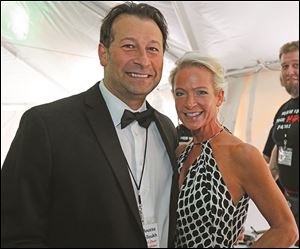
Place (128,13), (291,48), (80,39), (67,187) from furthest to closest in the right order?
(80,39) → (291,48) → (128,13) → (67,187)

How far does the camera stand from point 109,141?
1.99 feet

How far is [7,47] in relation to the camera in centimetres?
237

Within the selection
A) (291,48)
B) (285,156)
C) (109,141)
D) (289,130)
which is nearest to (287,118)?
(289,130)

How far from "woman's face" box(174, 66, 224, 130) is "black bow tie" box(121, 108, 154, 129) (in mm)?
52

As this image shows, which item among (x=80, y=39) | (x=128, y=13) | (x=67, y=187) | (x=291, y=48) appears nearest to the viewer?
(x=67, y=187)

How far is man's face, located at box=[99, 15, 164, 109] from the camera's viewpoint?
2.10ft

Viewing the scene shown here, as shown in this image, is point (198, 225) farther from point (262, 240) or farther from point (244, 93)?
point (244, 93)

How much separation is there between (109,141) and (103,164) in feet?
0.15

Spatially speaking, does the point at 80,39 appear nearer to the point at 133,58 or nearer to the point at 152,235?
the point at 133,58

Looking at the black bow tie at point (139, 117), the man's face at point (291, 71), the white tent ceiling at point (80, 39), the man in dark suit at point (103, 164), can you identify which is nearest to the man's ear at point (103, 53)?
the man in dark suit at point (103, 164)

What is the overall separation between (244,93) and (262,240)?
2.08 m

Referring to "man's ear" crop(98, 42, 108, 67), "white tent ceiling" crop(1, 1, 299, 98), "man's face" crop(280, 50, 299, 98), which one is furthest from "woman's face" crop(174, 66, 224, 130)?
"white tent ceiling" crop(1, 1, 299, 98)

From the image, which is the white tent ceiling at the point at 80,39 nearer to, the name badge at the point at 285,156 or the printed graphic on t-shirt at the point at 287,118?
the printed graphic on t-shirt at the point at 287,118

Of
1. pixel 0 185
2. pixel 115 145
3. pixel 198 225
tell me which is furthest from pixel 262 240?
pixel 0 185
